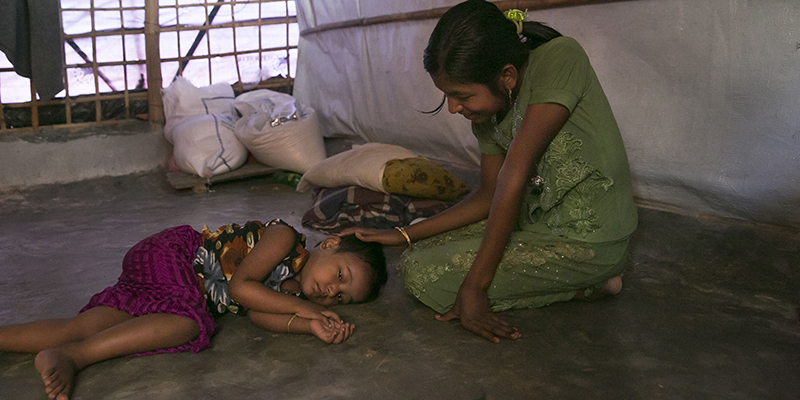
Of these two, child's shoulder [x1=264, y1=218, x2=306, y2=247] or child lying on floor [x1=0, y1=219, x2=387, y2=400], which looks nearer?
child lying on floor [x1=0, y1=219, x2=387, y2=400]

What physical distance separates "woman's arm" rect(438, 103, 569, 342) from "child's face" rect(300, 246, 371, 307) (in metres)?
0.32

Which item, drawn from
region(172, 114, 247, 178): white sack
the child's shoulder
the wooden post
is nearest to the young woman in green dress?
the child's shoulder

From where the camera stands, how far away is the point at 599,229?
6.20 feet

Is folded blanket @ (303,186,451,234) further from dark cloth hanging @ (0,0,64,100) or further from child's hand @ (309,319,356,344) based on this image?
dark cloth hanging @ (0,0,64,100)

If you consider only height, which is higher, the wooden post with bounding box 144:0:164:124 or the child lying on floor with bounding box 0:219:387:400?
the wooden post with bounding box 144:0:164:124

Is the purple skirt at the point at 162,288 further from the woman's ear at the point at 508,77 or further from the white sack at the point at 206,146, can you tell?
the white sack at the point at 206,146

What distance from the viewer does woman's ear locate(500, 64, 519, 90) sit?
1.73m

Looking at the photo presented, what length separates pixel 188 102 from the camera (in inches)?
172

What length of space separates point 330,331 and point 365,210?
4.12 feet

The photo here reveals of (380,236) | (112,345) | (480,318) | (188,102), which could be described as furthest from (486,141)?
(188,102)

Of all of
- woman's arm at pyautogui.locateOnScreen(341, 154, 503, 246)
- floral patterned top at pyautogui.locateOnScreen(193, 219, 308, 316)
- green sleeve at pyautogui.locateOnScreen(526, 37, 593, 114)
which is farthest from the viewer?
woman's arm at pyautogui.locateOnScreen(341, 154, 503, 246)

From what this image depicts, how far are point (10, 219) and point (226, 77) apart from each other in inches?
82.6

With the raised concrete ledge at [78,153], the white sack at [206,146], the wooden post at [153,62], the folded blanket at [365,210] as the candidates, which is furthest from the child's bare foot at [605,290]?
the wooden post at [153,62]

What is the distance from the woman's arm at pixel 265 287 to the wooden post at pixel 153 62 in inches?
118
